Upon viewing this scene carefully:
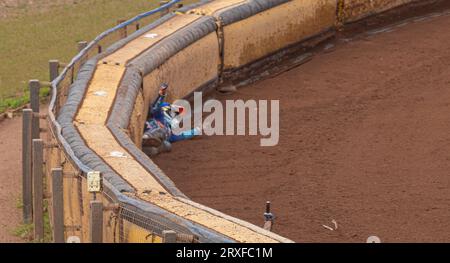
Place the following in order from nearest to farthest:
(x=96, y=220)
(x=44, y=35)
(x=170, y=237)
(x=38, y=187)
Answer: (x=170, y=237)
(x=96, y=220)
(x=38, y=187)
(x=44, y=35)

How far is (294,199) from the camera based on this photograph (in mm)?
17062

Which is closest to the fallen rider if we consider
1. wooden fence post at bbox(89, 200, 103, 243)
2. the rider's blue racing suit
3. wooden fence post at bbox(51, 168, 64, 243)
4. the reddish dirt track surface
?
the rider's blue racing suit

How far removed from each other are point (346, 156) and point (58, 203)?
6387 mm

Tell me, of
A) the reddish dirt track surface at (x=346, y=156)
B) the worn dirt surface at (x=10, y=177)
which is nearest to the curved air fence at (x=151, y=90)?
the reddish dirt track surface at (x=346, y=156)

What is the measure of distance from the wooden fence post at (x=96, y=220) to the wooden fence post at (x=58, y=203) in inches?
39.7

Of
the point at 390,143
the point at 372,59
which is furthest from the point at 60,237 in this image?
the point at 372,59

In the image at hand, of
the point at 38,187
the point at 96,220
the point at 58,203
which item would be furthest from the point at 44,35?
the point at 96,220

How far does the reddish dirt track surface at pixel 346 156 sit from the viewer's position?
16406 mm

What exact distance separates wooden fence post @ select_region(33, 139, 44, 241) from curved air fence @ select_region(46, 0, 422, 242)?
236 mm

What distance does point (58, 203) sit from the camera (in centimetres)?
1355

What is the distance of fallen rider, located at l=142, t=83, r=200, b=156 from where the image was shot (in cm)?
1866

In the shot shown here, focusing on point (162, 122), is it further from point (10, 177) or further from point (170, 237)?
point (170, 237)

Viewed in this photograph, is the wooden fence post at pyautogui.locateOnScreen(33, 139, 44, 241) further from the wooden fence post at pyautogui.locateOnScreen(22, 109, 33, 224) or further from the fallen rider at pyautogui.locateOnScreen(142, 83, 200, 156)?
the fallen rider at pyautogui.locateOnScreen(142, 83, 200, 156)

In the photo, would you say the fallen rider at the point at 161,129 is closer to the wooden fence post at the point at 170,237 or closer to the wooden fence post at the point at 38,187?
the wooden fence post at the point at 38,187
